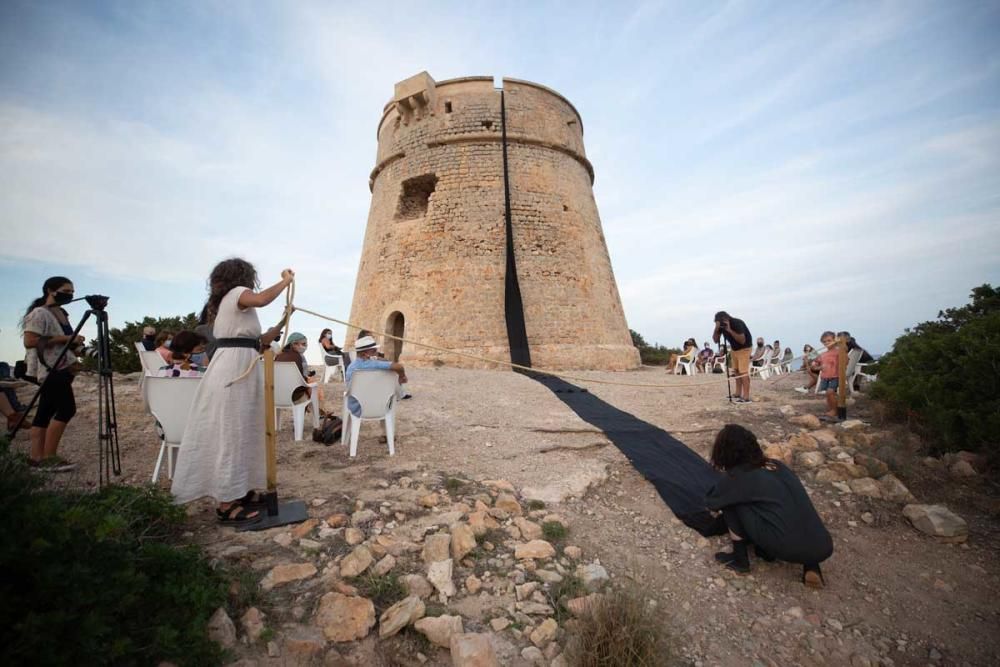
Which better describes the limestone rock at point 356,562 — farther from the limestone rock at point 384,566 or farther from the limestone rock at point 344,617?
the limestone rock at point 344,617

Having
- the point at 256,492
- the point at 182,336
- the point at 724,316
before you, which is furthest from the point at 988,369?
the point at 182,336

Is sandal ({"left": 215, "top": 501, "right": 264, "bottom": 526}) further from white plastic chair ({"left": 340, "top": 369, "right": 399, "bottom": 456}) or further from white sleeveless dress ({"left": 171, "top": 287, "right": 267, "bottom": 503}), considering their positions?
white plastic chair ({"left": 340, "top": 369, "right": 399, "bottom": 456})

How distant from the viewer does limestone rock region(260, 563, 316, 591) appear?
2.30 meters

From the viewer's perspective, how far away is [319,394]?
5.64 metres

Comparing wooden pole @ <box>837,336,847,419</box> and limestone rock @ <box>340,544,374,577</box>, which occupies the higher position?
wooden pole @ <box>837,336,847,419</box>

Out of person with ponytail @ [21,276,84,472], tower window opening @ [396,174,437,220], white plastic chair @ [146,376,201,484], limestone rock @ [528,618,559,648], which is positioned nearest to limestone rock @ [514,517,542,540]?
limestone rock @ [528,618,559,648]

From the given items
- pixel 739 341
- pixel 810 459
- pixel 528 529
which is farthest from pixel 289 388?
pixel 739 341

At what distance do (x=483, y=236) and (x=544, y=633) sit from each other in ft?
32.3

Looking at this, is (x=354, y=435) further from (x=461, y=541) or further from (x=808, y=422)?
(x=808, y=422)

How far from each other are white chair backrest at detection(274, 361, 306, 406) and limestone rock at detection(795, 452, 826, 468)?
479 cm

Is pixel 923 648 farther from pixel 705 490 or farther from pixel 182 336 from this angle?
pixel 182 336

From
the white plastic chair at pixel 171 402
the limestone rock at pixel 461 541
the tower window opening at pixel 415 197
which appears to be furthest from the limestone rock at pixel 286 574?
the tower window opening at pixel 415 197

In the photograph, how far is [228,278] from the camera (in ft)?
9.68

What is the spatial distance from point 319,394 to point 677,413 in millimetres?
4517
